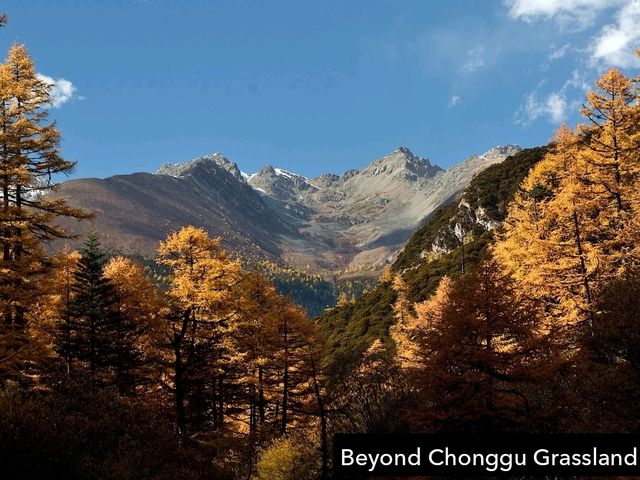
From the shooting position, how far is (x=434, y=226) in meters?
92.6

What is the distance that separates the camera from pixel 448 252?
7131cm

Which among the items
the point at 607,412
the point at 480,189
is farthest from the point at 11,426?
the point at 480,189

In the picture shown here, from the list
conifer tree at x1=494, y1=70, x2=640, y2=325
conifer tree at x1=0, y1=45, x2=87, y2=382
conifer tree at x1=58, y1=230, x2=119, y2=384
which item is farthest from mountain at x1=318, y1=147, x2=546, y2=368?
conifer tree at x1=0, y1=45, x2=87, y2=382

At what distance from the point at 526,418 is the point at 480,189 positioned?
65195 millimetres

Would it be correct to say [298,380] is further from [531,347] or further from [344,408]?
[531,347]

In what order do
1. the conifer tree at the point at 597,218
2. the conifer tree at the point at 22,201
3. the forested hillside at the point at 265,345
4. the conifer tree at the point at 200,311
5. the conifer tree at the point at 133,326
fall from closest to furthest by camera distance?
1. the forested hillside at the point at 265,345
2. the conifer tree at the point at 22,201
3. the conifer tree at the point at 597,218
4. the conifer tree at the point at 200,311
5. the conifer tree at the point at 133,326

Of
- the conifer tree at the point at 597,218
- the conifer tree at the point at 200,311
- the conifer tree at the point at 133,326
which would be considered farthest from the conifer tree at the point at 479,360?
the conifer tree at the point at 133,326

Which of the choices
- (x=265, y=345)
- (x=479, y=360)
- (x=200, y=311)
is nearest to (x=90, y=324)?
(x=200, y=311)

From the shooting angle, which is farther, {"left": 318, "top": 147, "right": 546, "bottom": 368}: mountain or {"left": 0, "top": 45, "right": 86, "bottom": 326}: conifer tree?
{"left": 318, "top": 147, "right": 546, "bottom": 368}: mountain

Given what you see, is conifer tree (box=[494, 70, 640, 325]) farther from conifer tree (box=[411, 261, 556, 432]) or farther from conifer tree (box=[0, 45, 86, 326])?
conifer tree (box=[0, 45, 86, 326])

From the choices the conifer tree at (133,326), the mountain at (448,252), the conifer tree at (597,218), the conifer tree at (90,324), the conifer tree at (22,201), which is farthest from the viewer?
the mountain at (448,252)

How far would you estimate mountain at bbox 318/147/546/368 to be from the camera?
57.2 metres

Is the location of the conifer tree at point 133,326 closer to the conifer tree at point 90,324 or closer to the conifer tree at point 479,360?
the conifer tree at point 90,324

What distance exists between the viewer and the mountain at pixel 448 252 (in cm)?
5722
